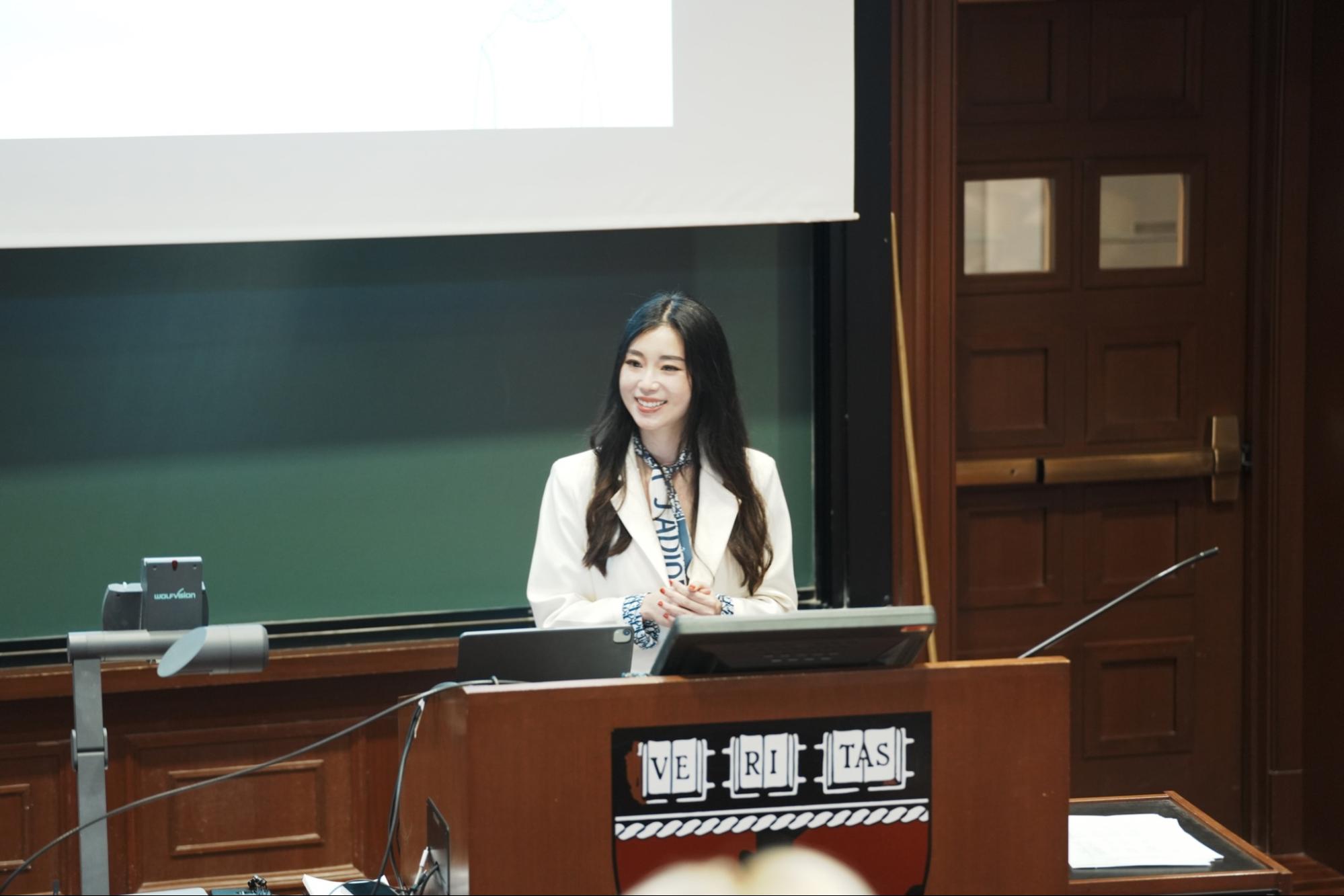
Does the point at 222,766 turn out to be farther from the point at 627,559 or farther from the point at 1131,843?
the point at 1131,843

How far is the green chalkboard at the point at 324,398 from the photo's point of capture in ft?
11.8

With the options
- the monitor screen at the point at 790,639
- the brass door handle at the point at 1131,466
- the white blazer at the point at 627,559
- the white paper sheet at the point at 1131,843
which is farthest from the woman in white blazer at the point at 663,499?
the brass door handle at the point at 1131,466

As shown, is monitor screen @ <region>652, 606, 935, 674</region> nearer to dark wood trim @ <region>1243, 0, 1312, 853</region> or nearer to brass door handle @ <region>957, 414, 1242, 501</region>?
brass door handle @ <region>957, 414, 1242, 501</region>

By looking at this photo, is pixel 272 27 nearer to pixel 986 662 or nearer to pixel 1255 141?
pixel 986 662

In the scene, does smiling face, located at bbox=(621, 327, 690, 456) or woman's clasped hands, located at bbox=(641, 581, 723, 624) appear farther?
smiling face, located at bbox=(621, 327, 690, 456)

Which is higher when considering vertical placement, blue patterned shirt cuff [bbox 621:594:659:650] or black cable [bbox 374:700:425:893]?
blue patterned shirt cuff [bbox 621:594:659:650]

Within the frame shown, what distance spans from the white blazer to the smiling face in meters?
0.11

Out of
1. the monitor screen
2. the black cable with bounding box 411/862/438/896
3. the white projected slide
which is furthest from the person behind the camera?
the white projected slide

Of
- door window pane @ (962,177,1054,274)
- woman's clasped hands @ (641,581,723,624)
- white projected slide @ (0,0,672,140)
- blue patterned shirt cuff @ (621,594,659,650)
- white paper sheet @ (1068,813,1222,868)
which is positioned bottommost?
white paper sheet @ (1068,813,1222,868)

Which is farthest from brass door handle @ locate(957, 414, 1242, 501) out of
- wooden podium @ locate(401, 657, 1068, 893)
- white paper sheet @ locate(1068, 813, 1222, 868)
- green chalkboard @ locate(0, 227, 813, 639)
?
wooden podium @ locate(401, 657, 1068, 893)

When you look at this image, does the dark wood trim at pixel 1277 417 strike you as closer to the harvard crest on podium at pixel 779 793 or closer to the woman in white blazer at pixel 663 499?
the woman in white blazer at pixel 663 499

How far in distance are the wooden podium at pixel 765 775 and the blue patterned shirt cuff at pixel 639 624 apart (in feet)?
2.58

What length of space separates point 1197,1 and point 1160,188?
52 cm

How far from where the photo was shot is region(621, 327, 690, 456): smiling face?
290 centimetres
